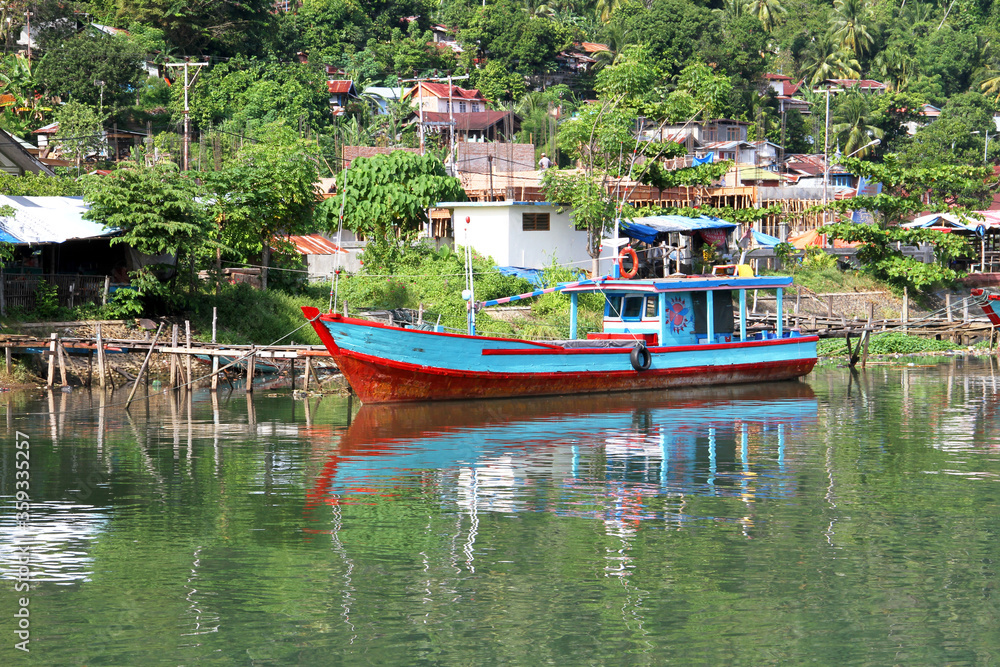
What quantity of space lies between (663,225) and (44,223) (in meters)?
23.9

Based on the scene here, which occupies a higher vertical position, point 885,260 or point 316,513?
point 885,260

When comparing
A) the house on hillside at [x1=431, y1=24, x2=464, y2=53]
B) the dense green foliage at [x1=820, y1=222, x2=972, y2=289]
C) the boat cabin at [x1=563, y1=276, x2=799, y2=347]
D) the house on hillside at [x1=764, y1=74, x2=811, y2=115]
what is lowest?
the boat cabin at [x1=563, y1=276, x2=799, y2=347]

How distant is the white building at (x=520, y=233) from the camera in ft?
146

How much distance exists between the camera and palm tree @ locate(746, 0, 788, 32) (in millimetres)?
105750

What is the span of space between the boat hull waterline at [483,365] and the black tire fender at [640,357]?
145 millimetres

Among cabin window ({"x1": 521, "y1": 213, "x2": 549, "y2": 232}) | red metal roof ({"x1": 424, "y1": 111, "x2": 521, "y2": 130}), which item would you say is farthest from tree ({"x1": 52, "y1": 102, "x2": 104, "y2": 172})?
cabin window ({"x1": 521, "y1": 213, "x2": 549, "y2": 232})

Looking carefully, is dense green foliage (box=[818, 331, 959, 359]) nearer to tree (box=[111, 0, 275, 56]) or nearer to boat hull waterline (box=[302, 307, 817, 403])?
boat hull waterline (box=[302, 307, 817, 403])

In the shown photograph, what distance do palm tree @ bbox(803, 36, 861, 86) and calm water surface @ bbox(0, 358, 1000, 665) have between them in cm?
8008

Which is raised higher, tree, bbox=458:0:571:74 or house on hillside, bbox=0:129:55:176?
tree, bbox=458:0:571:74

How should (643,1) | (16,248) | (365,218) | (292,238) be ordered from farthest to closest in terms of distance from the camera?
(643,1) → (292,238) → (365,218) → (16,248)

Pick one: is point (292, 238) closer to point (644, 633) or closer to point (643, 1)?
point (644, 633)

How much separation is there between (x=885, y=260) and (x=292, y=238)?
24.5m

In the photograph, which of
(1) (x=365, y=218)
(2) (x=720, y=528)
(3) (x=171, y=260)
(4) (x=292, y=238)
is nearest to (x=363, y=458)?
(2) (x=720, y=528)

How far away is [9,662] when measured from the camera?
12.2m
